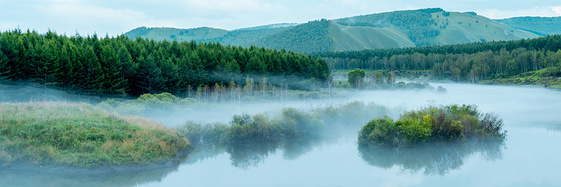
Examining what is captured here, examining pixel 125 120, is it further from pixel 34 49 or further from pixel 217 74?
pixel 217 74

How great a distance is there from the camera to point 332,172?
91.9 feet

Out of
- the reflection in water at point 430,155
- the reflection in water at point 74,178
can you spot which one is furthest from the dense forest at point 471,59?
the reflection in water at point 74,178

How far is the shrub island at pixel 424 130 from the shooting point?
32125mm

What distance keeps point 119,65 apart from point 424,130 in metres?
38.5

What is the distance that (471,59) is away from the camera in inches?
5182

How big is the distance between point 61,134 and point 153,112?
14453mm

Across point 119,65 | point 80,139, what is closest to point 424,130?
point 80,139

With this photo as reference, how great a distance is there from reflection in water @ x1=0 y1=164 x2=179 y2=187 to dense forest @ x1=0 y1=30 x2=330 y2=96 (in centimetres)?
2772

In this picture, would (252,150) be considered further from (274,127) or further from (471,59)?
(471,59)

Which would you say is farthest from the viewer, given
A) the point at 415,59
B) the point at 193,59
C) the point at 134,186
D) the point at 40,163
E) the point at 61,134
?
the point at 415,59

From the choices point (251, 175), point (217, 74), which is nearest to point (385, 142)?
point (251, 175)

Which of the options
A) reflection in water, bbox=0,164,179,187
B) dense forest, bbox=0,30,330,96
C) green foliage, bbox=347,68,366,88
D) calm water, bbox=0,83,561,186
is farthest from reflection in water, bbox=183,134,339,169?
green foliage, bbox=347,68,366,88

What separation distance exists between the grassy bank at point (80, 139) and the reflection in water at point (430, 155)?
13532 mm

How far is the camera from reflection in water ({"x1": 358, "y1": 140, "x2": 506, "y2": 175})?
29.1 m
